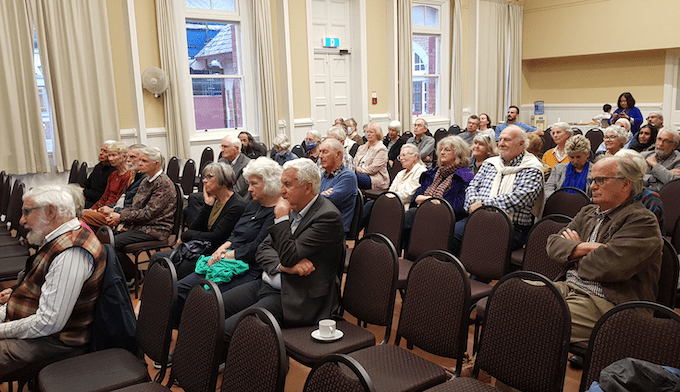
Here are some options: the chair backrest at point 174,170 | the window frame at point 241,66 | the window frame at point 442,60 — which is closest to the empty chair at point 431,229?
the chair backrest at point 174,170

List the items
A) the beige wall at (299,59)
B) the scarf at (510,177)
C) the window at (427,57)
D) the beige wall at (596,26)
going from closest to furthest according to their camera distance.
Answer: the scarf at (510,177), the beige wall at (299,59), the beige wall at (596,26), the window at (427,57)

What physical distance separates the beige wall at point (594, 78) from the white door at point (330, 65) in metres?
5.98

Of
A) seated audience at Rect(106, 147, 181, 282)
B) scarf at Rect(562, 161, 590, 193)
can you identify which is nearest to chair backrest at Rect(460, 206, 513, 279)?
scarf at Rect(562, 161, 590, 193)

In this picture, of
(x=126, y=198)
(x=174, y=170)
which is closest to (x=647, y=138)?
(x=126, y=198)

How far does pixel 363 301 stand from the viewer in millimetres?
2484

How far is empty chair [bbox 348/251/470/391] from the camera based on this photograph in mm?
2004

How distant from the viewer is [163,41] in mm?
7852

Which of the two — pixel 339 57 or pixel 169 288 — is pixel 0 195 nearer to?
pixel 169 288

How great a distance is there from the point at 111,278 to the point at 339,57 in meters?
8.46

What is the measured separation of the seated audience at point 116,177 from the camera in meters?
5.02

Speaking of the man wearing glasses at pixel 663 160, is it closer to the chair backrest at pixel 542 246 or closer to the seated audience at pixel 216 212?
the chair backrest at pixel 542 246

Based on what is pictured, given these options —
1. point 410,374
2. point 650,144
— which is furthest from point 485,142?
point 410,374

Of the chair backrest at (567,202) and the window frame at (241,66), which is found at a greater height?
the window frame at (241,66)

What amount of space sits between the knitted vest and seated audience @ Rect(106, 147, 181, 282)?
1.85 metres
